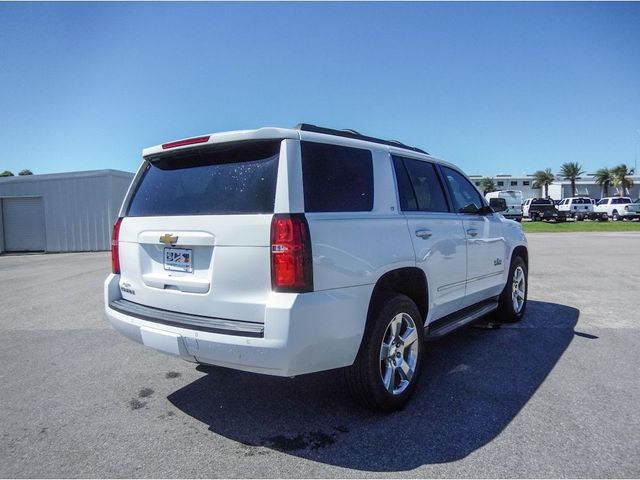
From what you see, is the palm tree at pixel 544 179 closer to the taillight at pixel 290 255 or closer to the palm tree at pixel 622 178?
the palm tree at pixel 622 178

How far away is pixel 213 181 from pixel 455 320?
2.53 m

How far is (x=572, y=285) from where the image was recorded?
8.24 metres

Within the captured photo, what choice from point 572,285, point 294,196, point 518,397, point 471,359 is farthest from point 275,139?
point 572,285

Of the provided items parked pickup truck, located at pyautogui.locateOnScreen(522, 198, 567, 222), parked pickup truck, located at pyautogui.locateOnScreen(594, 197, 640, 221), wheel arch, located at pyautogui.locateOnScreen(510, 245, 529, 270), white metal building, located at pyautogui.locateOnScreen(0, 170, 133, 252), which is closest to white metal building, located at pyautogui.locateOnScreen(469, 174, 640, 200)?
parked pickup truck, located at pyautogui.locateOnScreen(594, 197, 640, 221)

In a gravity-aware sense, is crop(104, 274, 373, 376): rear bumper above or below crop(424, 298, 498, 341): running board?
above

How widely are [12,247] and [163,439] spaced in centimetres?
2237

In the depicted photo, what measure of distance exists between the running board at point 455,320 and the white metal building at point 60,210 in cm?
1886

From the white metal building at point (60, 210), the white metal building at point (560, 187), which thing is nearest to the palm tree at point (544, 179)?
the white metal building at point (560, 187)

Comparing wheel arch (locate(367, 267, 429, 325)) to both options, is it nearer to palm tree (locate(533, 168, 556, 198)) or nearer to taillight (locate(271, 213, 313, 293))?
taillight (locate(271, 213, 313, 293))

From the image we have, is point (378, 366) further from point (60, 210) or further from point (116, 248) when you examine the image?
point (60, 210)

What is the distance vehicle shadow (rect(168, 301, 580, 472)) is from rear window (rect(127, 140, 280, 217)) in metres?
1.48

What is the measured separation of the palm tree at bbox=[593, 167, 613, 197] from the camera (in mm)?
71050

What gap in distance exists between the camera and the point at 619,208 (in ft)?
125

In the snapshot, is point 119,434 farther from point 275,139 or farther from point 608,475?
point 608,475
